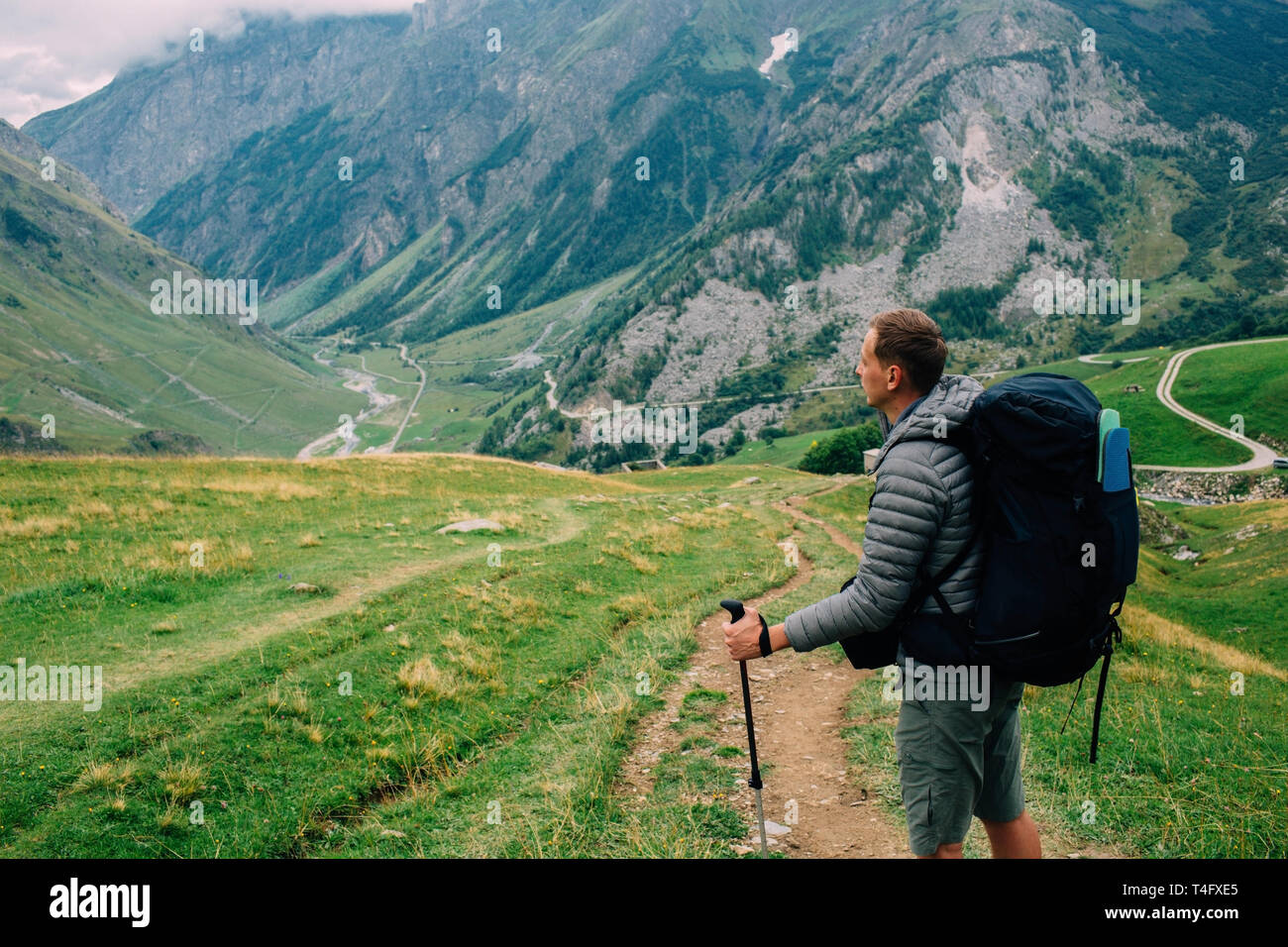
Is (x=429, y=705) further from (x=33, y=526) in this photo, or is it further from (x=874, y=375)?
(x=33, y=526)

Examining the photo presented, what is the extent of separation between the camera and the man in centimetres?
479

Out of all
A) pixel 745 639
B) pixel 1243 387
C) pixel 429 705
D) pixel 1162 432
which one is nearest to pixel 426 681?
pixel 429 705

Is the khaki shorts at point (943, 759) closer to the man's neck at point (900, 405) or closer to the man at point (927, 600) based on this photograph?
the man at point (927, 600)

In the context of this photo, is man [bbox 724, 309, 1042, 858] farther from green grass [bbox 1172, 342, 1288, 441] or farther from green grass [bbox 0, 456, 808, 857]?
green grass [bbox 1172, 342, 1288, 441]

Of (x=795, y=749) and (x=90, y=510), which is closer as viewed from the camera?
(x=795, y=749)

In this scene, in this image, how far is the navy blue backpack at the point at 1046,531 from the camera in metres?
4.47

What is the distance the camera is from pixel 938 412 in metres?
4.89

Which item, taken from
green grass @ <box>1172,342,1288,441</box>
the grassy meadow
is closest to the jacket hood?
the grassy meadow

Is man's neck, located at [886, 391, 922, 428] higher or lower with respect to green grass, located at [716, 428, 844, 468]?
lower

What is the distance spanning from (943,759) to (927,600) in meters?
1.05

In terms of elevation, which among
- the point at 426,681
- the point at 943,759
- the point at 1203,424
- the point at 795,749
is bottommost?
the point at 795,749
